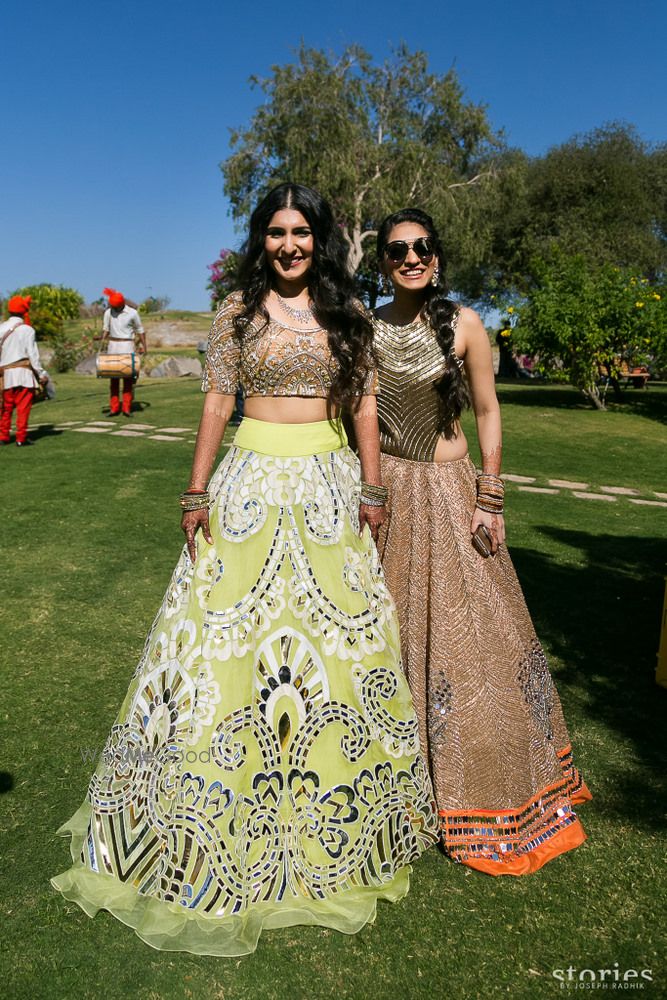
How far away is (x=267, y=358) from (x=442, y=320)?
0.68 metres

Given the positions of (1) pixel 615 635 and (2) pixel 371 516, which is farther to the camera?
(1) pixel 615 635

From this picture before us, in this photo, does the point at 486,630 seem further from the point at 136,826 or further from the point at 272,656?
the point at 136,826

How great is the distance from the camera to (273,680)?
2.50 m

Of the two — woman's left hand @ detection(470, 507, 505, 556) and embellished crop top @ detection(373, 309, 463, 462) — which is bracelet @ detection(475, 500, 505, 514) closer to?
woman's left hand @ detection(470, 507, 505, 556)

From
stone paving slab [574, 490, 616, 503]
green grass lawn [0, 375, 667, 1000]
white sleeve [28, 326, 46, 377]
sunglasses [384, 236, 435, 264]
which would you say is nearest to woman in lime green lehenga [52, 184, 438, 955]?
green grass lawn [0, 375, 667, 1000]

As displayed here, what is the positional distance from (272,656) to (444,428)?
1.08 metres

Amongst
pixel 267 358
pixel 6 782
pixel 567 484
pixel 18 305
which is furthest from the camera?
pixel 18 305

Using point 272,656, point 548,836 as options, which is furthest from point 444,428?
point 548,836

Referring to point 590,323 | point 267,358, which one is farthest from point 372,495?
point 590,323

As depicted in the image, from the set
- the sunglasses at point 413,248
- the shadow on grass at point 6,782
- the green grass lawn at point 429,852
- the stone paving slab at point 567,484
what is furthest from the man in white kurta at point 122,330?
the sunglasses at point 413,248

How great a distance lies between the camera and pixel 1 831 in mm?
2781

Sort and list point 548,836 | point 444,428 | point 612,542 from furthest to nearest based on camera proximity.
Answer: point 612,542
point 444,428
point 548,836

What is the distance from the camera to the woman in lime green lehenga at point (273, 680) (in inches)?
94.0

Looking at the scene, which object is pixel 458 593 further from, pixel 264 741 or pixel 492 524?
pixel 264 741
